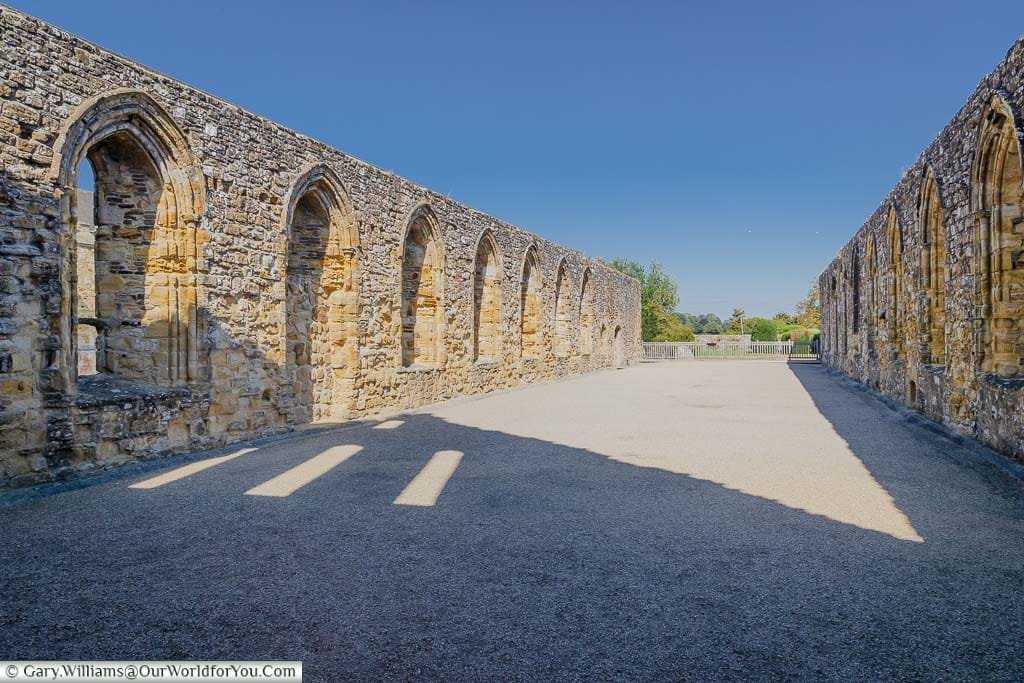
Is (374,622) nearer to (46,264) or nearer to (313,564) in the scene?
(313,564)

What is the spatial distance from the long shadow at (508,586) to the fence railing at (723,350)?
125ft

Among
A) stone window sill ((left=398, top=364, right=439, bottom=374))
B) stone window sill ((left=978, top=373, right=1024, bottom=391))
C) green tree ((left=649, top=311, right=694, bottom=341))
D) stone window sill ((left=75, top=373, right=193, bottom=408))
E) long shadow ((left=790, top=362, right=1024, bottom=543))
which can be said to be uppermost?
green tree ((left=649, top=311, right=694, bottom=341))

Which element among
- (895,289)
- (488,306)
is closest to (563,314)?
(488,306)

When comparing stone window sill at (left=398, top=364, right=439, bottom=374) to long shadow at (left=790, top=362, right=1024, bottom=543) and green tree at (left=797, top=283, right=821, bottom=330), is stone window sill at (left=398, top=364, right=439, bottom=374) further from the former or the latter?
green tree at (left=797, top=283, right=821, bottom=330)

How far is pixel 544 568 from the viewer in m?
3.44

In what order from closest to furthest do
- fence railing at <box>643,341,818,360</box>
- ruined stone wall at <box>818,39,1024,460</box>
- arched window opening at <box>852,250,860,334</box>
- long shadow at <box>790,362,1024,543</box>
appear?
long shadow at <box>790,362,1024,543</box> < ruined stone wall at <box>818,39,1024,460</box> < arched window opening at <box>852,250,860,334</box> < fence railing at <box>643,341,818,360</box>

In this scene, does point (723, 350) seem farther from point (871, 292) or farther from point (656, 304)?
point (871, 292)

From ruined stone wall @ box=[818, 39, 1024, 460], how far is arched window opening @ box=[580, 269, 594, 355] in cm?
1305

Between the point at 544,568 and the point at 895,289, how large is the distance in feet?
38.0

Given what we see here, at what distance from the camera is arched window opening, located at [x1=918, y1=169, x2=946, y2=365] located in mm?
9188

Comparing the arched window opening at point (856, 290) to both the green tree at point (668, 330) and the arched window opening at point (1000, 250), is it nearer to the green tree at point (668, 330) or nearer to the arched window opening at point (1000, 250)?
the arched window opening at point (1000, 250)

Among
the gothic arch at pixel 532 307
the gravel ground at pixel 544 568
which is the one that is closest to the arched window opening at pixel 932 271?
the gravel ground at pixel 544 568

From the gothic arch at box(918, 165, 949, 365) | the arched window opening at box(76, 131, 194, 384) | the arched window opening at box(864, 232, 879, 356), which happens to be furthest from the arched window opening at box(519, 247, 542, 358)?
the arched window opening at box(76, 131, 194, 384)

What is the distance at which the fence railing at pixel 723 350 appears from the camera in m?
41.5
